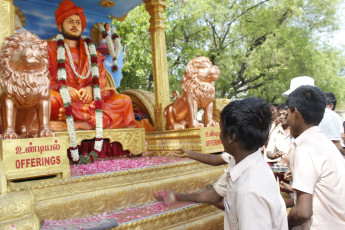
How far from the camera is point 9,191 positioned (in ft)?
8.20

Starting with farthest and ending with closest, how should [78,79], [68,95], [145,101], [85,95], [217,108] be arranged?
[145,101] < [217,108] < [78,79] < [85,95] < [68,95]

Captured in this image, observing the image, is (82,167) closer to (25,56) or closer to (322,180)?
(25,56)

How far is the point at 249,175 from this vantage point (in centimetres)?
125

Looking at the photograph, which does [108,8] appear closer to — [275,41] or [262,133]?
[262,133]

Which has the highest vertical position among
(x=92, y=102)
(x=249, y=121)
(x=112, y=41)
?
(x=112, y=41)

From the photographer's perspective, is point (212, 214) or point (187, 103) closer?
point (212, 214)

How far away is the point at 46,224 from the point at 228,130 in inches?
74.2

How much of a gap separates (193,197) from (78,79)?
368cm

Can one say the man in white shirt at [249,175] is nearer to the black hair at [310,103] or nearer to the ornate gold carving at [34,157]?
the black hair at [310,103]

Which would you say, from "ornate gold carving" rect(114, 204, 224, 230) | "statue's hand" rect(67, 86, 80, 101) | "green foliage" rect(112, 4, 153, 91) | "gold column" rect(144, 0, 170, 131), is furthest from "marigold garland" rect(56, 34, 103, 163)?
"green foliage" rect(112, 4, 153, 91)

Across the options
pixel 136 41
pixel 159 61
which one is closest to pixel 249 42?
pixel 136 41

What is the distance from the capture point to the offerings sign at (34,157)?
260 centimetres

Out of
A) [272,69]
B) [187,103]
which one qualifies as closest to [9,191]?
[187,103]

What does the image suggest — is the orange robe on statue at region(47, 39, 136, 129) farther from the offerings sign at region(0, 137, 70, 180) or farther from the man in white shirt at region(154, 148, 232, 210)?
the man in white shirt at region(154, 148, 232, 210)
